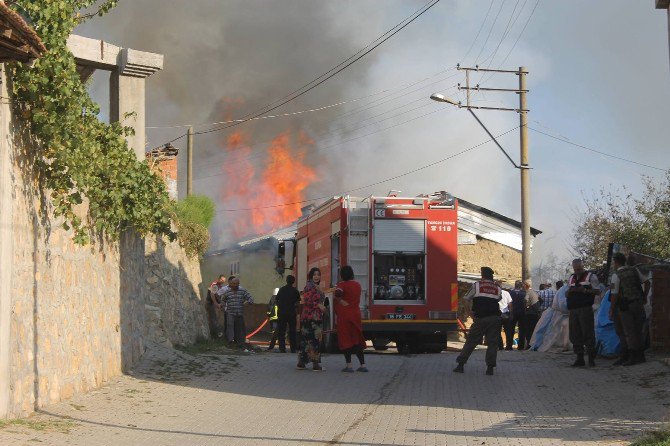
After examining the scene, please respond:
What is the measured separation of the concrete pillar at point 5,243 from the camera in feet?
31.5

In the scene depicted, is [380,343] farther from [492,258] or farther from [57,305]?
[492,258]

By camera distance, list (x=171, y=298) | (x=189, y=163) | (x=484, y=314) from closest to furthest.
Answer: (x=484, y=314), (x=171, y=298), (x=189, y=163)

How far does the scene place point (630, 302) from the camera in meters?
15.4

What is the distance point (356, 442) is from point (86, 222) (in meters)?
5.45

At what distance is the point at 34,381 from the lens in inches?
413

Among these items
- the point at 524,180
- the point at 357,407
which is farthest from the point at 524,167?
the point at 357,407

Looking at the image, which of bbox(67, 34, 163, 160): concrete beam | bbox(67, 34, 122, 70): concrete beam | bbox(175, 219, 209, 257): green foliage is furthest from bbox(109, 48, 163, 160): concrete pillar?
bbox(175, 219, 209, 257): green foliage

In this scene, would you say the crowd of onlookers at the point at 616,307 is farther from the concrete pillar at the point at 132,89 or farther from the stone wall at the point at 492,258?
the stone wall at the point at 492,258

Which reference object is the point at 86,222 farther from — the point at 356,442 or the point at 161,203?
the point at 356,442

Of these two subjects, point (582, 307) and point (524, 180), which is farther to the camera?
point (524, 180)

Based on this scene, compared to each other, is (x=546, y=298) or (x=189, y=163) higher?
(x=189, y=163)

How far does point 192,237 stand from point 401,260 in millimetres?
4827

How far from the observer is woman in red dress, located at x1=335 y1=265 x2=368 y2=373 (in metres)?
16.4

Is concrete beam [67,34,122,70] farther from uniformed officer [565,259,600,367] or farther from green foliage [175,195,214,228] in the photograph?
uniformed officer [565,259,600,367]
